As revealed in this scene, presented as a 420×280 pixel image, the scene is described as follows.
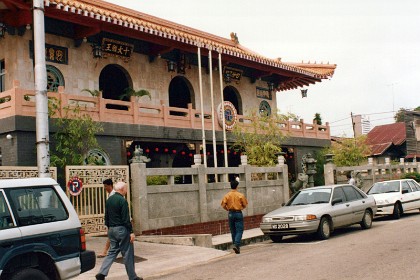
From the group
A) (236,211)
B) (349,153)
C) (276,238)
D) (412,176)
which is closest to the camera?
(236,211)

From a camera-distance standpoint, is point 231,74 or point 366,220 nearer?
point 366,220

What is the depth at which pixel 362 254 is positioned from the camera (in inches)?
391

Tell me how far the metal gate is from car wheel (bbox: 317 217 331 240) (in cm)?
510

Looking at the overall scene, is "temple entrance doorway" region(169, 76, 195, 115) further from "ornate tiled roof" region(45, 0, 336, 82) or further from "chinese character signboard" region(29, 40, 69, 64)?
"chinese character signboard" region(29, 40, 69, 64)

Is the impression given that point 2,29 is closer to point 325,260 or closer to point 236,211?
point 236,211

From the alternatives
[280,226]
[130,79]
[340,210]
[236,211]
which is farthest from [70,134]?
[340,210]

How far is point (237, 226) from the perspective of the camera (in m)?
12.1

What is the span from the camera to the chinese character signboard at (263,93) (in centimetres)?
2689

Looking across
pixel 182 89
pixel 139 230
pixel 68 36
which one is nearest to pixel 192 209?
pixel 139 230

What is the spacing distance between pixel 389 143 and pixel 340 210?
1355 inches

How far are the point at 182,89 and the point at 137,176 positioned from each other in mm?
10692

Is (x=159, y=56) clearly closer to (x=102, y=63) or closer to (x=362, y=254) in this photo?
(x=102, y=63)

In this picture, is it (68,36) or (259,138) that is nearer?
(68,36)

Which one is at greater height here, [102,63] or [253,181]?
[102,63]
